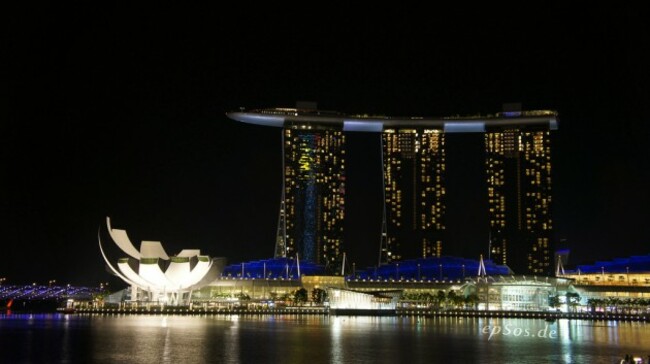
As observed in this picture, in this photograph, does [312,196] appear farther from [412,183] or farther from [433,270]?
[433,270]

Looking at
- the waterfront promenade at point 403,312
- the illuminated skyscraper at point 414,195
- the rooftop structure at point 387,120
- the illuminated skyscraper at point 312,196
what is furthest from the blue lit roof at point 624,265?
the illuminated skyscraper at point 312,196

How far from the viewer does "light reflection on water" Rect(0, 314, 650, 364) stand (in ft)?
106

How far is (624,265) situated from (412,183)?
1233 inches

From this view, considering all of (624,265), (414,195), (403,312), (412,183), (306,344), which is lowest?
(403,312)

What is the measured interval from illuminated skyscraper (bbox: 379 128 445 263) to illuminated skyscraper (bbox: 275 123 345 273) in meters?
7.47

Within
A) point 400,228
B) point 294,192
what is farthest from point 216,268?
point 400,228

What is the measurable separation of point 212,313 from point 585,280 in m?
53.8

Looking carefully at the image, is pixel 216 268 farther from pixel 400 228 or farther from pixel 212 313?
pixel 400 228

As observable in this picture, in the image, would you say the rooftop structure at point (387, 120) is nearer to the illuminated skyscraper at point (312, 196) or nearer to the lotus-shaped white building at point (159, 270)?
the illuminated skyscraper at point (312, 196)

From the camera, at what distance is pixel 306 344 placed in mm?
38156

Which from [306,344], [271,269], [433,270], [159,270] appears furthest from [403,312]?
[306,344]

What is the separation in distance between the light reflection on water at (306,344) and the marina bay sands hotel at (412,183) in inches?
2304

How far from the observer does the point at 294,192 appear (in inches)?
4326

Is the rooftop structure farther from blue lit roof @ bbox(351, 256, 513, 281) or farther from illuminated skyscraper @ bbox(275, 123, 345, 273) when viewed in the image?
blue lit roof @ bbox(351, 256, 513, 281)
